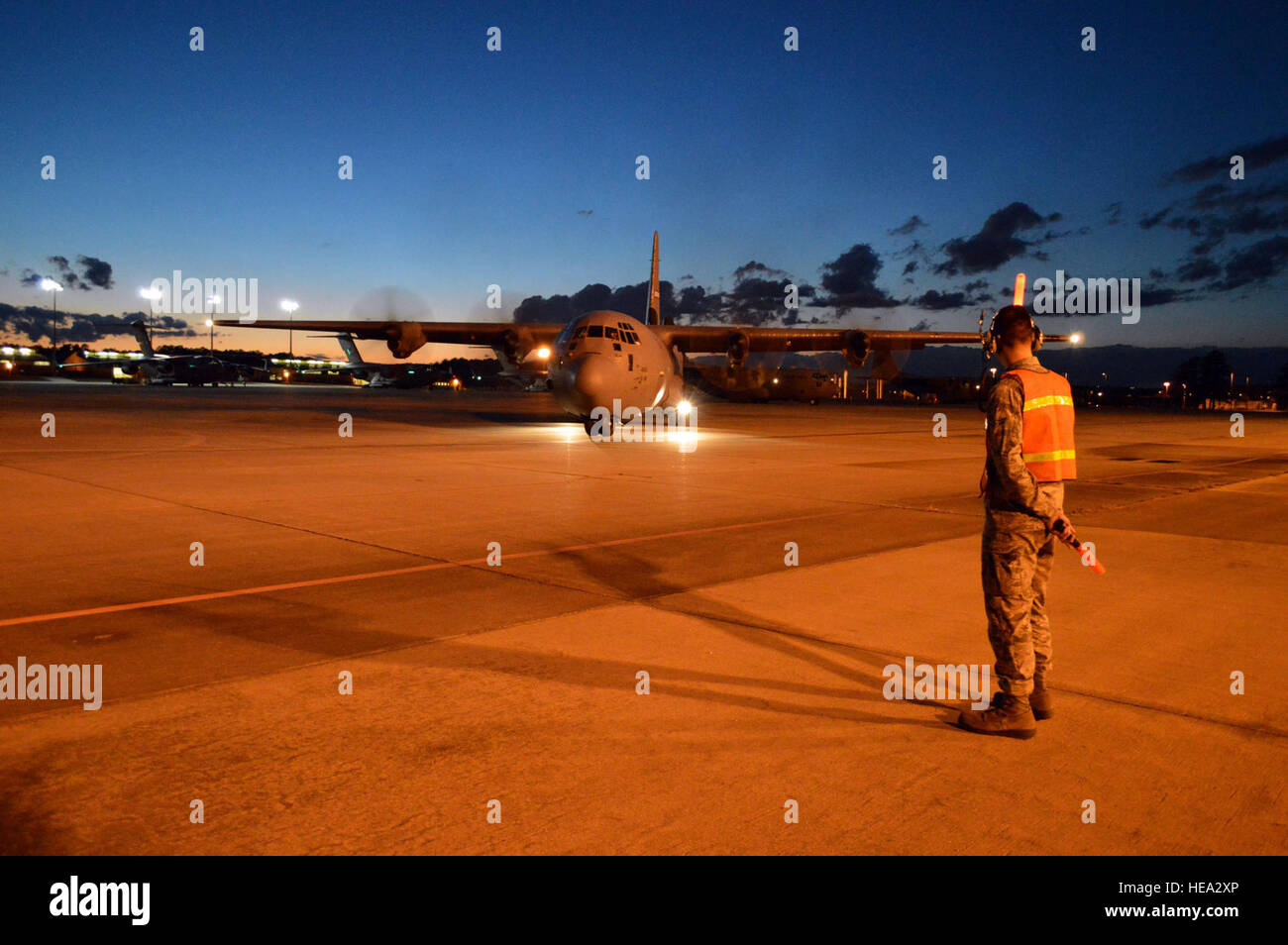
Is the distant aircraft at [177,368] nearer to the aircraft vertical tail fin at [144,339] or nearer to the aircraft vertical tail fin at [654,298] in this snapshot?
the aircraft vertical tail fin at [144,339]

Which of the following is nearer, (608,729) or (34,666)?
(608,729)

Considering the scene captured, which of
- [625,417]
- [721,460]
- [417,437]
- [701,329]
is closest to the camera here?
[721,460]

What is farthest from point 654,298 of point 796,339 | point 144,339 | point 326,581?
point 144,339

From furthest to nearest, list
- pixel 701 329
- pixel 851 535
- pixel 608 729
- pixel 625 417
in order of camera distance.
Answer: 1. pixel 701 329
2. pixel 625 417
3. pixel 851 535
4. pixel 608 729

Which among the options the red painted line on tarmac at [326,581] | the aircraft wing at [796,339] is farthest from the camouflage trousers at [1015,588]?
the aircraft wing at [796,339]

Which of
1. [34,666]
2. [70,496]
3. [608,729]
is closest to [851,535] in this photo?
[608,729]

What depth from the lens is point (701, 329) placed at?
29.0 m

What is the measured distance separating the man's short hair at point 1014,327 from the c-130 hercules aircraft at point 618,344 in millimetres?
16715

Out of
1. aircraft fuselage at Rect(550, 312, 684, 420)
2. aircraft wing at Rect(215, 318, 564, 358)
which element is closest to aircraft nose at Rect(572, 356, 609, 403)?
aircraft fuselage at Rect(550, 312, 684, 420)

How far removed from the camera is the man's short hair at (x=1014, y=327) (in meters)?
4.52

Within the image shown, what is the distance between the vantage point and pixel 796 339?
31.7 metres

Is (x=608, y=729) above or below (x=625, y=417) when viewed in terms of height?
below
